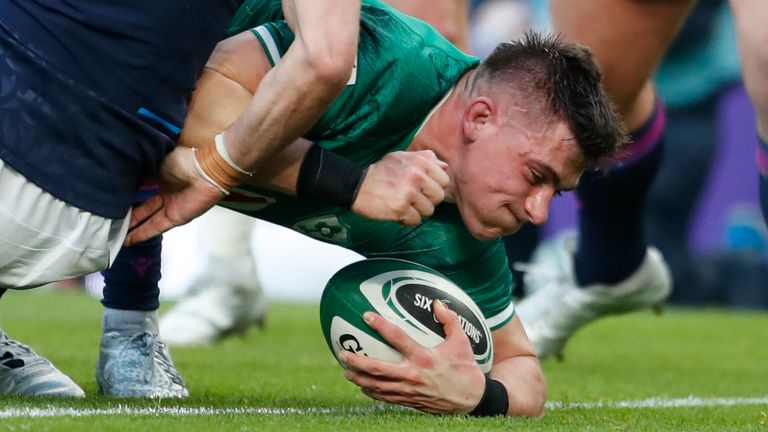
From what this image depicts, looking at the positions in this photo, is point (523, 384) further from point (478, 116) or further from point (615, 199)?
point (615, 199)

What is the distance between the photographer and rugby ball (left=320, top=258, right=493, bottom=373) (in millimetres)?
3113

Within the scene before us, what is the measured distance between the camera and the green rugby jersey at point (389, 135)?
10.7 feet

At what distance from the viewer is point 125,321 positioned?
3.77 meters

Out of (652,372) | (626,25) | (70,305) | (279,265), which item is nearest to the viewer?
(626,25)

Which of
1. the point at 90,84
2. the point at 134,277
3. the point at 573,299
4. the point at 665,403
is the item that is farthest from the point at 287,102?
the point at 573,299

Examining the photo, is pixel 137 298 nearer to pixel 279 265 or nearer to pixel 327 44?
pixel 327 44

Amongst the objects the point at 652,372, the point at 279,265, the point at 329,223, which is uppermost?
the point at 329,223

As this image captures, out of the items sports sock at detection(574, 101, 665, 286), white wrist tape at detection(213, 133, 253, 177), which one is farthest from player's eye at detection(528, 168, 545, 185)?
sports sock at detection(574, 101, 665, 286)

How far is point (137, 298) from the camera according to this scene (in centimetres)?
381

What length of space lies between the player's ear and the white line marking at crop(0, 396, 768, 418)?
2.48 feet

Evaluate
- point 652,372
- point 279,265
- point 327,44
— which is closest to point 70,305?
point 279,265

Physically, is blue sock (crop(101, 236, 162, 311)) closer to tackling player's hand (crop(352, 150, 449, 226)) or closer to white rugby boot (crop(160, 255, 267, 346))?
tackling player's hand (crop(352, 150, 449, 226))

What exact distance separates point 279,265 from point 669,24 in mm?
6303

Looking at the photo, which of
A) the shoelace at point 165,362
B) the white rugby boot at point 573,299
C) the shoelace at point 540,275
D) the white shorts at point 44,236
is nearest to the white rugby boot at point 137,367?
the shoelace at point 165,362
